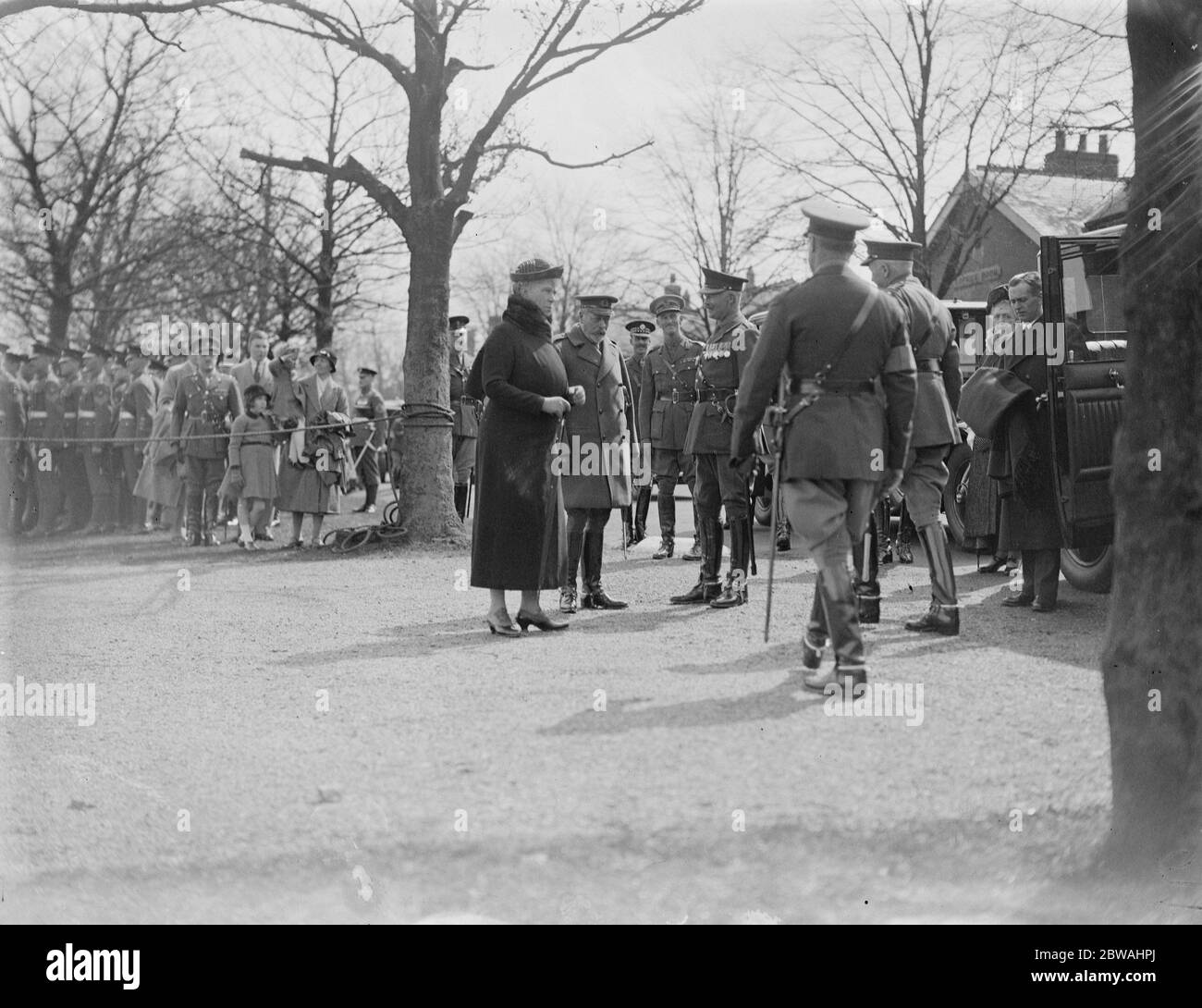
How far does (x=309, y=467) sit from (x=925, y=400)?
809 centimetres

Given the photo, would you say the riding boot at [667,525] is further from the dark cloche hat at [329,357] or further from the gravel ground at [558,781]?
the dark cloche hat at [329,357]

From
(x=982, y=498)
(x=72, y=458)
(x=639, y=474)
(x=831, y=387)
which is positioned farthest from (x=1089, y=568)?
(x=72, y=458)

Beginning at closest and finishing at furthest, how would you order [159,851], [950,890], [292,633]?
[950,890] < [159,851] < [292,633]

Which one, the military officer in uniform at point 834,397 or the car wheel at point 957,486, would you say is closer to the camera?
the military officer in uniform at point 834,397

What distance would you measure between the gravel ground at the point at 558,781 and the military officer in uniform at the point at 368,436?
11151 millimetres

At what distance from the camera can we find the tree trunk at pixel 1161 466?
4.19m

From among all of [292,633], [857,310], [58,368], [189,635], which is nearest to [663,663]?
[857,310]

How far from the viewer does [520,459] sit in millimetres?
8367

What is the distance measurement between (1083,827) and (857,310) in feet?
8.56

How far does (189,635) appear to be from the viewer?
864 centimetres

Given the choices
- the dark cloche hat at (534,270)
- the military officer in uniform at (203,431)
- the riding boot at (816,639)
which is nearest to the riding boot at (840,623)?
the riding boot at (816,639)
